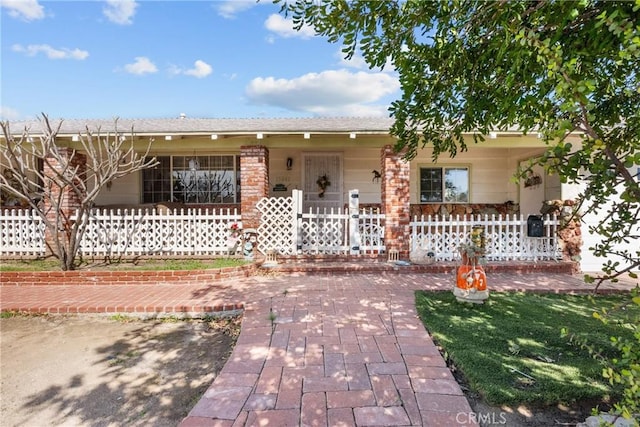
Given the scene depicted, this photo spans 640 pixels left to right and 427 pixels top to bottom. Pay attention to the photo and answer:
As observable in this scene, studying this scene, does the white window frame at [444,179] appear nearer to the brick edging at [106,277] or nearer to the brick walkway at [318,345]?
the brick walkway at [318,345]

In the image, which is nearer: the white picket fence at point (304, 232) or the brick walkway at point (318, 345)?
the brick walkway at point (318, 345)

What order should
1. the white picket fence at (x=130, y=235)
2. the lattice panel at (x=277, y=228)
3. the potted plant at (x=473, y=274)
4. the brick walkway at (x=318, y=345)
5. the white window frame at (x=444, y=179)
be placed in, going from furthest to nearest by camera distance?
the white window frame at (x=444, y=179) → the white picket fence at (x=130, y=235) → the lattice panel at (x=277, y=228) → the potted plant at (x=473, y=274) → the brick walkway at (x=318, y=345)

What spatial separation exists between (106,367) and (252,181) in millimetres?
5067

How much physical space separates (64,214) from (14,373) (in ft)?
18.5

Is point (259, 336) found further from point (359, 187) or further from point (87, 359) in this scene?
point (359, 187)

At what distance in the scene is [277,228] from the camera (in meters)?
7.59

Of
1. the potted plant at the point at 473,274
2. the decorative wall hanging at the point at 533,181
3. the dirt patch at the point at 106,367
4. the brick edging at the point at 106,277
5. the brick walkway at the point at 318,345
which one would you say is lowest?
the dirt patch at the point at 106,367

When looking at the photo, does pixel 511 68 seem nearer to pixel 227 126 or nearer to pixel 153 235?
pixel 227 126

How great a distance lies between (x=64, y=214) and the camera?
7.65 metres

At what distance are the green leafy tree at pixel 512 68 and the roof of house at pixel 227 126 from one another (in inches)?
182

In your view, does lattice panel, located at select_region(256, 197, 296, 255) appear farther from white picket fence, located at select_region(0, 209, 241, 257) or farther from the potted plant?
the potted plant

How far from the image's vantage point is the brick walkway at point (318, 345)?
7.80 ft

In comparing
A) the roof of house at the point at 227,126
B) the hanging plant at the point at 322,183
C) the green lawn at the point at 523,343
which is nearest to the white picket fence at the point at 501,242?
the green lawn at the point at 523,343

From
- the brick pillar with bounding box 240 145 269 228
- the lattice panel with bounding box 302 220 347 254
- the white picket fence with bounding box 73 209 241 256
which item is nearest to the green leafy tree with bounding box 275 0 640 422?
the lattice panel with bounding box 302 220 347 254
